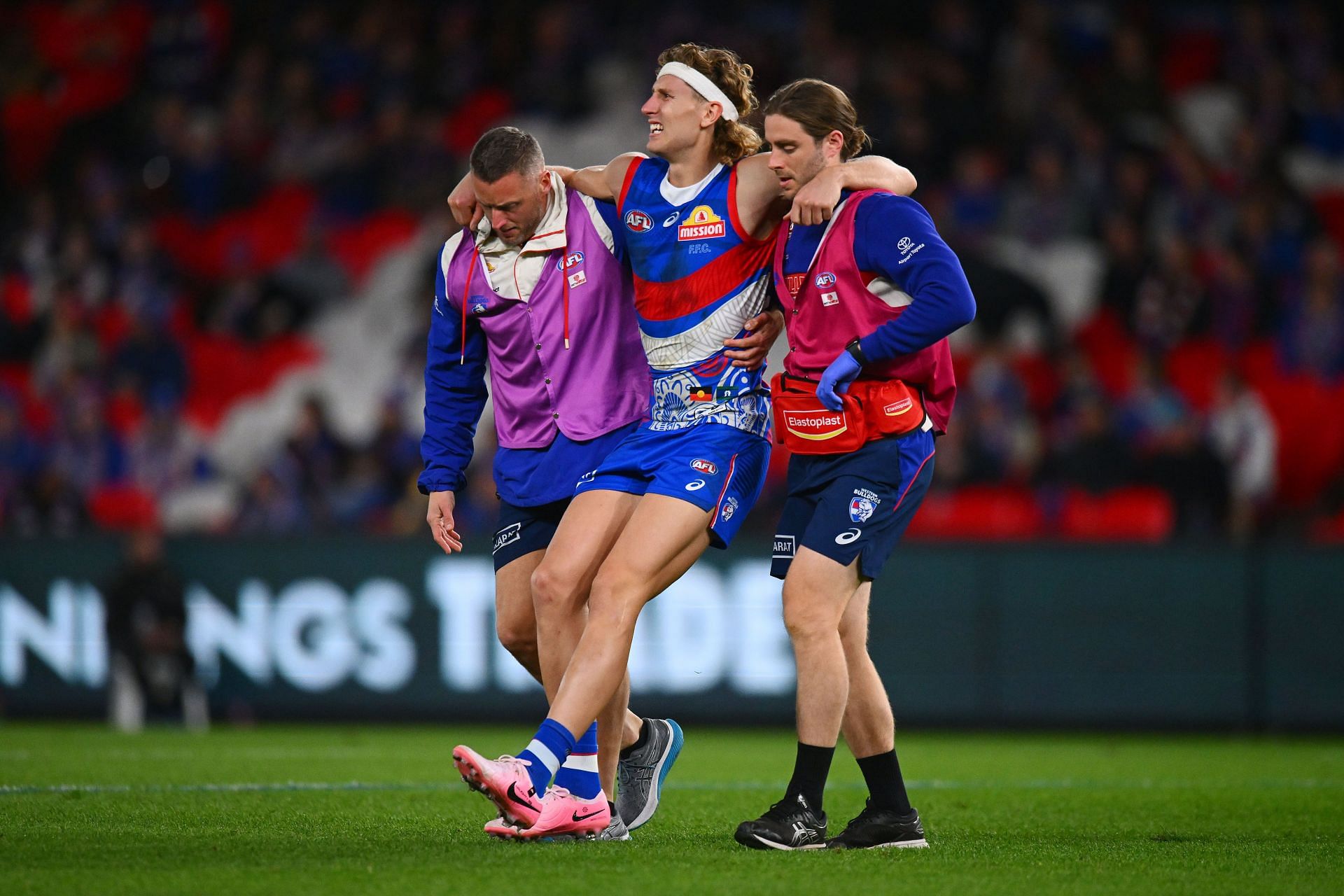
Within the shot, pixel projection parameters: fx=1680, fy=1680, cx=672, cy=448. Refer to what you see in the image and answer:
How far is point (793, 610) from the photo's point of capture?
17.6 feet

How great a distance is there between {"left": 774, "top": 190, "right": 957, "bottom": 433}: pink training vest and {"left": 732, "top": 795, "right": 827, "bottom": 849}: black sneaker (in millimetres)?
1401

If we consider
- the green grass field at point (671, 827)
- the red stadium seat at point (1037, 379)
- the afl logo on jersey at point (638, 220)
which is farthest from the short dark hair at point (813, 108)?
the red stadium seat at point (1037, 379)

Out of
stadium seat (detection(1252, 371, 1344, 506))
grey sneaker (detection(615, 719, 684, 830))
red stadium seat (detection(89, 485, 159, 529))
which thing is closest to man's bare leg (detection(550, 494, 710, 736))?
grey sneaker (detection(615, 719, 684, 830))

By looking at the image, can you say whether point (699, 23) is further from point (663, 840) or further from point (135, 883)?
point (135, 883)

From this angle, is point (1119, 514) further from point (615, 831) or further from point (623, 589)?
point (623, 589)

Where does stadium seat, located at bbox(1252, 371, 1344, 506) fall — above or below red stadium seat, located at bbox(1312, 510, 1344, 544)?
above

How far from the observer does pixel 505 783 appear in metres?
5.05

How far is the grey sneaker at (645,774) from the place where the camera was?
602cm

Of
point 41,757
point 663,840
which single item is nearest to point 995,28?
point 41,757

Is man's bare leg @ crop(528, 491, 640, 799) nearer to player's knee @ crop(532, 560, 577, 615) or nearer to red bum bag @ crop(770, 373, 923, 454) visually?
player's knee @ crop(532, 560, 577, 615)

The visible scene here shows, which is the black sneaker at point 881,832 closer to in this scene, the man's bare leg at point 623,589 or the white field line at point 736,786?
the man's bare leg at point 623,589

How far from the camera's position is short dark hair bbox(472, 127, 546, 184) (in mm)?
5676

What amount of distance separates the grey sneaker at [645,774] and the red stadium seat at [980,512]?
22.3 feet

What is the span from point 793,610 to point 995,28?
485 inches
